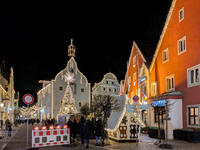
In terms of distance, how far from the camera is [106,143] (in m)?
15.8

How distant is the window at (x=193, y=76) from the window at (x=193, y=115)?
172 centimetres

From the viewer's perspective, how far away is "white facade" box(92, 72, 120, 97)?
58438 mm

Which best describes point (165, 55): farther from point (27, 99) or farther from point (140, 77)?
point (27, 99)

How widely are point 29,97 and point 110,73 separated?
4596 cm

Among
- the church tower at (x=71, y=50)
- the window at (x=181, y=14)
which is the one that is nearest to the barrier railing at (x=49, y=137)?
the window at (x=181, y=14)

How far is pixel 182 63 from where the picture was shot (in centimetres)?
2073

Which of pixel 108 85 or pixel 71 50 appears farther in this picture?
pixel 108 85

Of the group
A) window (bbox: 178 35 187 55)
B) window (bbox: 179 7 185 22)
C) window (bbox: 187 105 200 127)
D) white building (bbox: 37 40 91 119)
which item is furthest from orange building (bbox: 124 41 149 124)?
white building (bbox: 37 40 91 119)

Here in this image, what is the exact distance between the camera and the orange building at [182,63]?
18812mm

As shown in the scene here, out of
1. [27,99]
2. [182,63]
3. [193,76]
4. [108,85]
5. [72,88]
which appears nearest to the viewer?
[27,99]

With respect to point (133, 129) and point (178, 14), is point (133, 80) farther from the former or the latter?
point (133, 129)

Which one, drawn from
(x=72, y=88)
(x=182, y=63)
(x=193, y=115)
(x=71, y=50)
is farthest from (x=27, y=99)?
(x=71, y=50)

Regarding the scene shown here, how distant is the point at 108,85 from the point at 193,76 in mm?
40580

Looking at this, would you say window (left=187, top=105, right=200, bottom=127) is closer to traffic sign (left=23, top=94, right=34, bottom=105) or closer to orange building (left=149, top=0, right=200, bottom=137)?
orange building (left=149, top=0, right=200, bottom=137)
